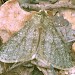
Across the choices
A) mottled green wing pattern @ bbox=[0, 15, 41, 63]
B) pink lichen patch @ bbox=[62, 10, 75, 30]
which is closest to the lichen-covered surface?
mottled green wing pattern @ bbox=[0, 15, 41, 63]

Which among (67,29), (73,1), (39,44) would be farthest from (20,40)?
(73,1)

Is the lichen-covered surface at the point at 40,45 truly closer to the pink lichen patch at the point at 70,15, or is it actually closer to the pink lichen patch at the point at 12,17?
the pink lichen patch at the point at 12,17

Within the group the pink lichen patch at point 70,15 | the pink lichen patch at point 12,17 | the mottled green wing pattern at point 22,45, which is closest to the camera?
the mottled green wing pattern at point 22,45

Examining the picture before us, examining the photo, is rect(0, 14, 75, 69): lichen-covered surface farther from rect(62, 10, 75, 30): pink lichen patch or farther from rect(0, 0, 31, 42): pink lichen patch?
rect(62, 10, 75, 30): pink lichen patch

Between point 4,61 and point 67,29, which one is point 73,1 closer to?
point 67,29

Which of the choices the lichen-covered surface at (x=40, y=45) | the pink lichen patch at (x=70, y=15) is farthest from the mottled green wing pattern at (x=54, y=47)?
the pink lichen patch at (x=70, y=15)

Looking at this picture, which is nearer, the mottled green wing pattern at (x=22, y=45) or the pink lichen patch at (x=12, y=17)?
the mottled green wing pattern at (x=22, y=45)
